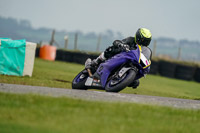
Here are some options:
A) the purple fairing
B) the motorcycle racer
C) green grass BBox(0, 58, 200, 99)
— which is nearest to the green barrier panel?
green grass BBox(0, 58, 200, 99)

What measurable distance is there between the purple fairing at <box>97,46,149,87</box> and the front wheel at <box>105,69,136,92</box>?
205mm

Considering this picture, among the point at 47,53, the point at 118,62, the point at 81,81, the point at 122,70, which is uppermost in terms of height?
the point at 118,62

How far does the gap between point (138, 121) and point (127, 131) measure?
0.61 meters

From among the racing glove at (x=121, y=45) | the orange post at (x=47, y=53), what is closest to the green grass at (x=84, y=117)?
the racing glove at (x=121, y=45)

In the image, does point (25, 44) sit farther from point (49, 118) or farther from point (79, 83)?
point (49, 118)

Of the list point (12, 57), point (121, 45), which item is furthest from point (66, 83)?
point (121, 45)

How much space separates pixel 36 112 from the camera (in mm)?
5016

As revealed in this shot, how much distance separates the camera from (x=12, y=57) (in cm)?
1373

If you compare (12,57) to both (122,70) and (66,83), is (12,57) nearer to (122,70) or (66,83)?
(66,83)

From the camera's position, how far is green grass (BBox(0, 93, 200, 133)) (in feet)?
14.5

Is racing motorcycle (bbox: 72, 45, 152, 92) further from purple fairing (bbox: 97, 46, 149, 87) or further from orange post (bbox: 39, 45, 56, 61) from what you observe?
orange post (bbox: 39, 45, 56, 61)

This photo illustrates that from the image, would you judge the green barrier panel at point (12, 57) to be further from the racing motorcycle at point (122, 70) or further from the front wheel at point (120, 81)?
the front wheel at point (120, 81)

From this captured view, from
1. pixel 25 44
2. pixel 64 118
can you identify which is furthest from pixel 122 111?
pixel 25 44

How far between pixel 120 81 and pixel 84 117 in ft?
10.9
